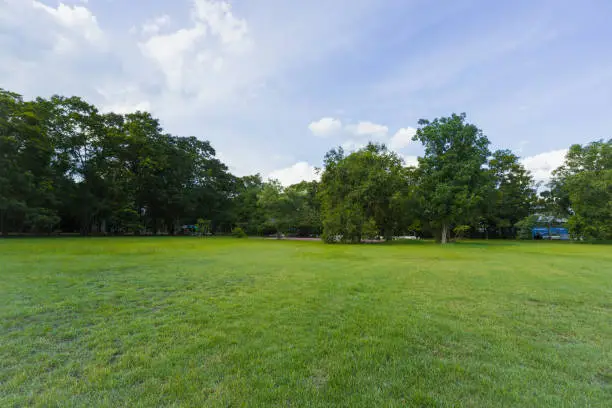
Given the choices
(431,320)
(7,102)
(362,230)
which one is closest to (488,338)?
(431,320)

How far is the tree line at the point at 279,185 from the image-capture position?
24031 mm

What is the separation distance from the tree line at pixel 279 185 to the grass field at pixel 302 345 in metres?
19.7

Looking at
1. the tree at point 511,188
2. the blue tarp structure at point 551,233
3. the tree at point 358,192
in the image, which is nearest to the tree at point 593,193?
the tree at point 511,188

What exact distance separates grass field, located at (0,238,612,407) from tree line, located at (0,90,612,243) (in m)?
19.7

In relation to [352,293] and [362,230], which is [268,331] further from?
[362,230]

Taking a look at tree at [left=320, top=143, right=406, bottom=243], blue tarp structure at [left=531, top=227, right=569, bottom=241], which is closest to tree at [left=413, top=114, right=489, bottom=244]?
tree at [left=320, top=143, right=406, bottom=243]

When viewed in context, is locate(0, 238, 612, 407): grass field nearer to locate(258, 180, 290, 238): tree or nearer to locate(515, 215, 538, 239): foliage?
locate(258, 180, 290, 238): tree

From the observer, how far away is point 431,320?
3.77 metres

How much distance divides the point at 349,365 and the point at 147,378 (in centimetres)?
179

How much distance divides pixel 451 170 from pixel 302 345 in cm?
2697

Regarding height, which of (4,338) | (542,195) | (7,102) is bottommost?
(4,338)

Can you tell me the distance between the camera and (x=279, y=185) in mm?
34031

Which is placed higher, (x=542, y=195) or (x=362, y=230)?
(x=542, y=195)

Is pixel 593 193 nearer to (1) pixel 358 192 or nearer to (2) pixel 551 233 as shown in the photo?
(2) pixel 551 233
